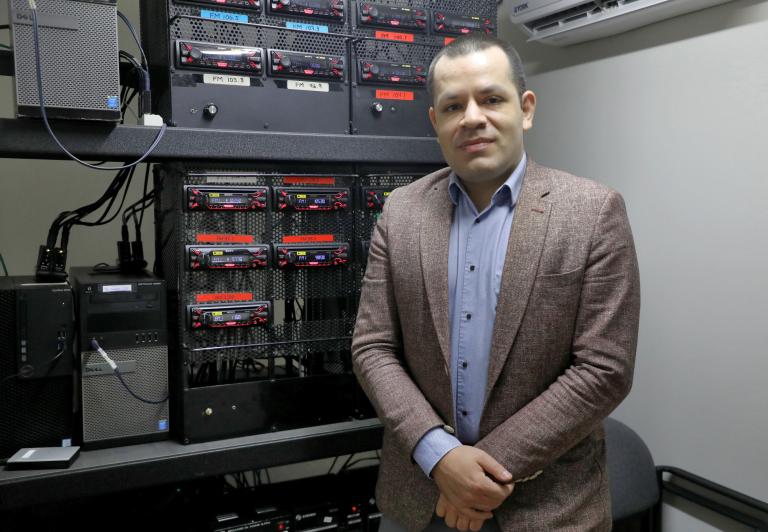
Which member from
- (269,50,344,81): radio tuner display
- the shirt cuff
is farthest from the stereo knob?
the shirt cuff

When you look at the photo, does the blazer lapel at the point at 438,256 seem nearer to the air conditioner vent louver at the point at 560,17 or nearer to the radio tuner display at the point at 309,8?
the radio tuner display at the point at 309,8

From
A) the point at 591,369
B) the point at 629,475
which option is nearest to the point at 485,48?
the point at 591,369

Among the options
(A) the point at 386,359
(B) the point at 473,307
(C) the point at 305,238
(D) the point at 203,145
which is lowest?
(A) the point at 386,359

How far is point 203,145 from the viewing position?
1.58 metres

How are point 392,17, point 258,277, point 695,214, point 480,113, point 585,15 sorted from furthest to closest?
point 585,15, point 695,214, point 392,17, point 258,277, point 480,113

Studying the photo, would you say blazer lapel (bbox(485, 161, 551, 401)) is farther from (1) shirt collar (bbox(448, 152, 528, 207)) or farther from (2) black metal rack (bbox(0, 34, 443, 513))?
(2) black metal rack (bbox(0, 34, 443, 513))

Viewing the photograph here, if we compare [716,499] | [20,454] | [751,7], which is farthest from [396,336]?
[751,7]

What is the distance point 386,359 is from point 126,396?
2.13 feet

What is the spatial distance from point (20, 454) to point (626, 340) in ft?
4.23

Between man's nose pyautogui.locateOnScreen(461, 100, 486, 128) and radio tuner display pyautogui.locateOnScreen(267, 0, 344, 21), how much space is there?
1.98 ft

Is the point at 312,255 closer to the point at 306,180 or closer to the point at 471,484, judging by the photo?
the point at 306,180

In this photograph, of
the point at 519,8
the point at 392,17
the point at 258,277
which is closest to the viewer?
the point at 258,277

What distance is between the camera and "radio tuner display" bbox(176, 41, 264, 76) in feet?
5.14

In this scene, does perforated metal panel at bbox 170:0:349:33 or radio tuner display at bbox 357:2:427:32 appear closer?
perforated metal panel at bbox 170:0:349:33
